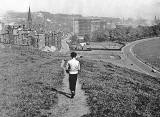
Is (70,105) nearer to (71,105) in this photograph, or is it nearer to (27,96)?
(71,105)

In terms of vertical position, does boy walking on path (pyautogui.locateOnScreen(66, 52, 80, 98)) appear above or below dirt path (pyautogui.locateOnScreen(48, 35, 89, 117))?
above

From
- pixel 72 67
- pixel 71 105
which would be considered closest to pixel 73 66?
pixel 72 67

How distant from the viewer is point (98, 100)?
46.3ft

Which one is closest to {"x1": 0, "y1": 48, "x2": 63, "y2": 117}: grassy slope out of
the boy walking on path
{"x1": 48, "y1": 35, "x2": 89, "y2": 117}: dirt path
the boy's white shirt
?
{"x1": 48, "y1": 35, "x2": 89, "y2": 117}: dirt path

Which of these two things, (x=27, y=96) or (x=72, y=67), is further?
(x=27, y=96)

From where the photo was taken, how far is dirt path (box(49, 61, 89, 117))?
39.3 ft

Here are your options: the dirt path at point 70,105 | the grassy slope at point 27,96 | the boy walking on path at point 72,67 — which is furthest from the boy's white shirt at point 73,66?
the grassy slope at point 27,96

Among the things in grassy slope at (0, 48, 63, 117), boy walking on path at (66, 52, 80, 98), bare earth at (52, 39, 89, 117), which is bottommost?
bare earth at (52, 39, 89, 117)

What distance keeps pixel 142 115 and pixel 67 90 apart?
235 inches

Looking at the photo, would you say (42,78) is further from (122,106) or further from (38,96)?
(122,106)

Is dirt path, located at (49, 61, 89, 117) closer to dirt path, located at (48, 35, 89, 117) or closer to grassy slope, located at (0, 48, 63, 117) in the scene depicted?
dirt path, located at (48, 35, 89, 117)

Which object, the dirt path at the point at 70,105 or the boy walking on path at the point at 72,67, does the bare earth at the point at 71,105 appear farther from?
the boy walking on path at the point at 72,67

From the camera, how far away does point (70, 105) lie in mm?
13188

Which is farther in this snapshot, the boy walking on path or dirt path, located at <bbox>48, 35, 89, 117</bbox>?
the boy walking on path
